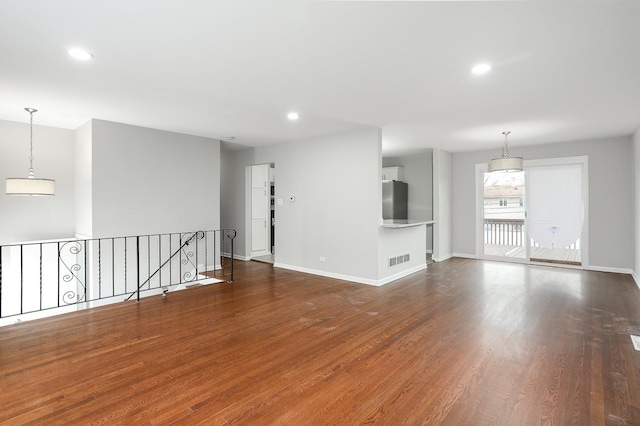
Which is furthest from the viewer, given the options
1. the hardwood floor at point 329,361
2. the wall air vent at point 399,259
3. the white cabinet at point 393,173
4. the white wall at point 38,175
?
the white cabinet at point 393,173

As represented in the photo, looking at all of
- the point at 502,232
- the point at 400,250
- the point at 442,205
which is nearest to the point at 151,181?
the point at 400,250

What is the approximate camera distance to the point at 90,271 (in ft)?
16.8

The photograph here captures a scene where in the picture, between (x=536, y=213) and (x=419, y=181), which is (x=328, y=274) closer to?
(x=419, y=181)

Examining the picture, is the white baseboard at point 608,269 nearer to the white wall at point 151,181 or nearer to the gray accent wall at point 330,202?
the gray accent wall at point 330,202

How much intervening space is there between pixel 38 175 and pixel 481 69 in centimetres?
664

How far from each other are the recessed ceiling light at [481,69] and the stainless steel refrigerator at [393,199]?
519 cm

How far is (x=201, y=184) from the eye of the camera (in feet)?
20.7

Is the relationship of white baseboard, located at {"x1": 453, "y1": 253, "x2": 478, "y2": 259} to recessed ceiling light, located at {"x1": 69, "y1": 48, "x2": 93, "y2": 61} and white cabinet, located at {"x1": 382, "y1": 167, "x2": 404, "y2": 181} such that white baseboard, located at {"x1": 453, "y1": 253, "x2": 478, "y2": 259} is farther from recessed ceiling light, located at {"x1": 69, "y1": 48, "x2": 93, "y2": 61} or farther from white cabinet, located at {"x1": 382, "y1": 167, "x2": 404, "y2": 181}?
recessed ceiling light, located at {"x1": 69, "y1": 48, "x2": 93, "y2": 61}

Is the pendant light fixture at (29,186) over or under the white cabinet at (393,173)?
under

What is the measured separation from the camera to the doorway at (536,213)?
22.1ft

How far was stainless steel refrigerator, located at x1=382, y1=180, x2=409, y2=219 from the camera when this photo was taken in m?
8.23

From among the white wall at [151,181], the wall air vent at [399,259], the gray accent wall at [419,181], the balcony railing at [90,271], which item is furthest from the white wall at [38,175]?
the gray accent wall at [419,181]

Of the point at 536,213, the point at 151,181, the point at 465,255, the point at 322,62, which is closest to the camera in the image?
the point at 322,62

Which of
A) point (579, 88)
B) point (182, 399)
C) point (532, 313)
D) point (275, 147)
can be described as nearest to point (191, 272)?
Answer: point (275, 147)
